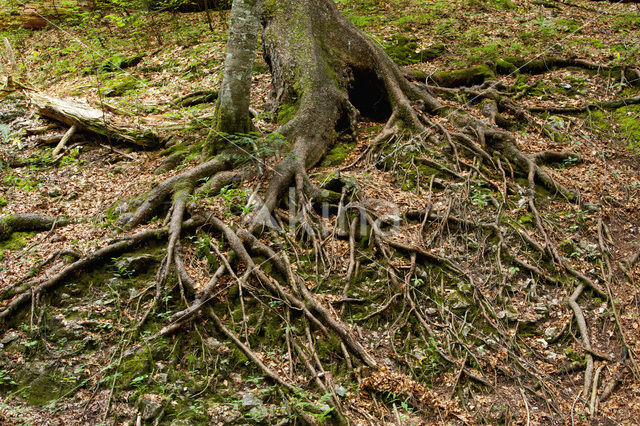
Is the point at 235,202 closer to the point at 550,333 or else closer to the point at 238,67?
the point at 238,67

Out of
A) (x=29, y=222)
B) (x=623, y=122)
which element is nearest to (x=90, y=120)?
(x=29, y=222)

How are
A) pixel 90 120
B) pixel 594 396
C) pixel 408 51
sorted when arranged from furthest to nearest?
pixel 408 51 < pixel 90 120 < pixel 594 396

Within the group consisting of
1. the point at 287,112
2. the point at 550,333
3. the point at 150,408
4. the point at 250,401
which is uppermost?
the point at 287,112

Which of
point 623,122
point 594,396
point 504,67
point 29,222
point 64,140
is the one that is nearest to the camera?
point 594,396

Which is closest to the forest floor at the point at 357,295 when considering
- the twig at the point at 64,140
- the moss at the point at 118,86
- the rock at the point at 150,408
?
the rock at the point at 150,408

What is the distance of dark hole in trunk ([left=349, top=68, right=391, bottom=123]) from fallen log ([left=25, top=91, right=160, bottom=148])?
3.78 meters

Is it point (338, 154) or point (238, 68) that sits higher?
point (238, 68)

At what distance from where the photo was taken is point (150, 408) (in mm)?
3410

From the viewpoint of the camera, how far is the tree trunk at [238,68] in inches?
215

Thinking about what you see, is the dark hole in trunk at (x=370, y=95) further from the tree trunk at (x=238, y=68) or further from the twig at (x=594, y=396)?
the twig at (x=594, y=396)

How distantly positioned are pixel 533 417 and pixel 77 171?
7.37 m

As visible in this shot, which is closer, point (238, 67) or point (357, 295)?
point (357, 295)

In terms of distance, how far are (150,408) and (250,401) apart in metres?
0.80

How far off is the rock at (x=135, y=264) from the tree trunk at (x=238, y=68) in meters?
2.08
